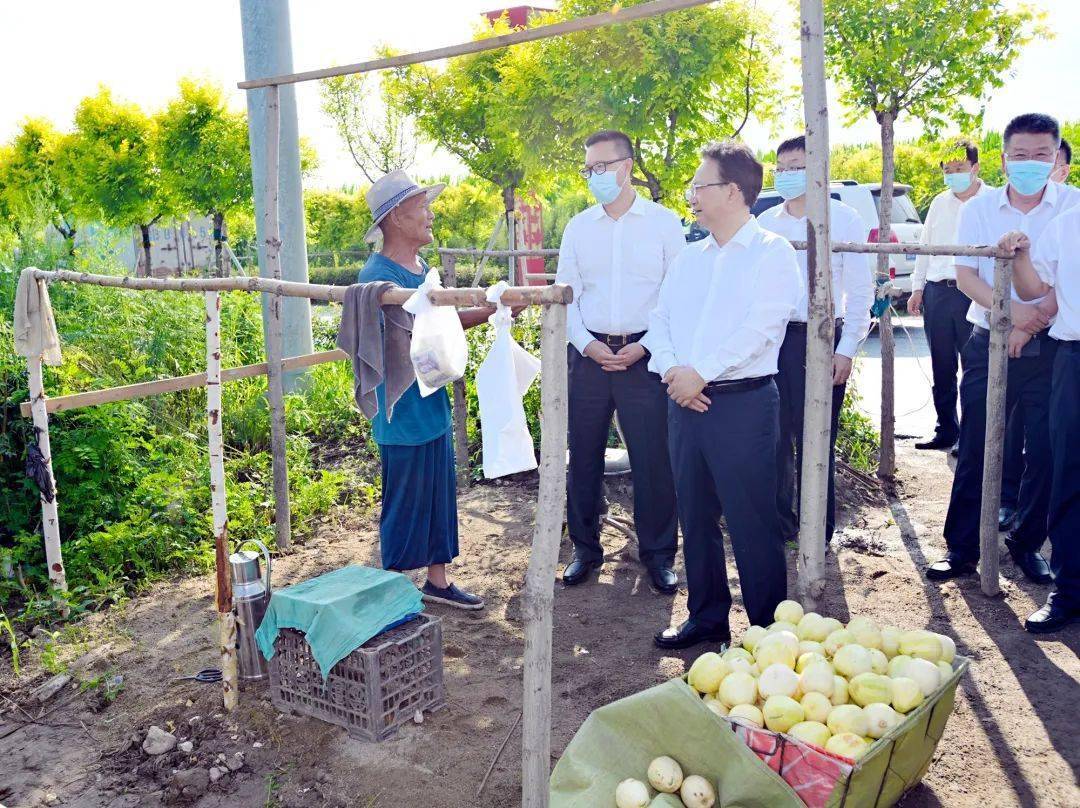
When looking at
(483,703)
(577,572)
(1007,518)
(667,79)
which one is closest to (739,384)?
(483,703)

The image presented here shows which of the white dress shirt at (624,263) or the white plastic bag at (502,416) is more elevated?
the white dress shirt at (624,263)

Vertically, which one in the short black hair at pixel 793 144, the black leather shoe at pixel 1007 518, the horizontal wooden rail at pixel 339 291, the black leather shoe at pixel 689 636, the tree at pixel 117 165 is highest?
the tree at pixel 117 165

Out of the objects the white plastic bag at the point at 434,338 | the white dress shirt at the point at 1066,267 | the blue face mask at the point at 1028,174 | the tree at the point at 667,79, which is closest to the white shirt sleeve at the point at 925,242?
the tree at the point at 667,79

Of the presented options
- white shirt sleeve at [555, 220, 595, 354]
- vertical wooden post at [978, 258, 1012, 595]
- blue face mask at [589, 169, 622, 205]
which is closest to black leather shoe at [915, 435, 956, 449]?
vertical wooden post at [978, 258, 1012, 595]

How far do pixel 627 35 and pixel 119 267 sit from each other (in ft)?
17.3

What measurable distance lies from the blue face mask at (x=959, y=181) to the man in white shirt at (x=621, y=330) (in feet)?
10.1

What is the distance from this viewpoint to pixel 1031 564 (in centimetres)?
457

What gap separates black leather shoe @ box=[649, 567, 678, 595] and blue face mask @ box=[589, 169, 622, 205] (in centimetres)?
185

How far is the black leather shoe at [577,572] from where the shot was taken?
477 cm

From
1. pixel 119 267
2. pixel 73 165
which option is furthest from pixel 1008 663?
pixel 73 165

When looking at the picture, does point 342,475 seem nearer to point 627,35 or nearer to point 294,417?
point 294,417

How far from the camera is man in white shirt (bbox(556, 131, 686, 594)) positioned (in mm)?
4367

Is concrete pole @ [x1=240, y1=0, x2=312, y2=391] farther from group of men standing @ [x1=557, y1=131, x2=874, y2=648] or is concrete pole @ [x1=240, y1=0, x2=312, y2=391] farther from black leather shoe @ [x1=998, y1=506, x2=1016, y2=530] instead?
black leather shoe @ [x1=998, y1=506, x2=1016, y2=530]

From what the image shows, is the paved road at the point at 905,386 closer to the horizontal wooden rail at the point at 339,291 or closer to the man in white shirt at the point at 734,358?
the man in white shirt at the point at 734,358
